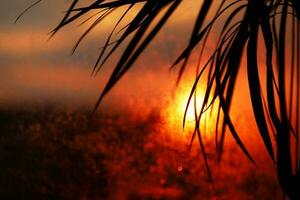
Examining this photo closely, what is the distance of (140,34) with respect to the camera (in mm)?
572

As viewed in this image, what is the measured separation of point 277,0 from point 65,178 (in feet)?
8.91

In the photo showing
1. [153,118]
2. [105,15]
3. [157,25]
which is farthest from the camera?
[153,118]

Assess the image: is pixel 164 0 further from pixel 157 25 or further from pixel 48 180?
pixel 48 180

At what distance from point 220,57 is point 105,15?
0.22 metres

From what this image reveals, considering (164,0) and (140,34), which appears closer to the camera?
(140,34)

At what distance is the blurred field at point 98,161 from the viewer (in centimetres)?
312

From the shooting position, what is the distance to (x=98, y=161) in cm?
341

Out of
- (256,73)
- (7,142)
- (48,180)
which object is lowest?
(48,180)

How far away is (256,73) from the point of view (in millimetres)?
764

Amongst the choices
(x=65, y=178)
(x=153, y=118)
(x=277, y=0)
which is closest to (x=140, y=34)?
(x=277, y=0)

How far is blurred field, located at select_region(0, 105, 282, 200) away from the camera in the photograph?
10.2ft

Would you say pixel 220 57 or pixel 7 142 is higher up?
pixel 220 57

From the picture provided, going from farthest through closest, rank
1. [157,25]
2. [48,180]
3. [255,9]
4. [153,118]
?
[48,180], [153,118], [255,9], [157,25]

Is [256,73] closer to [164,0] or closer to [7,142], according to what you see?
[164,0]
